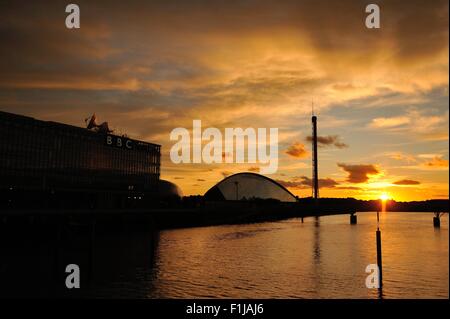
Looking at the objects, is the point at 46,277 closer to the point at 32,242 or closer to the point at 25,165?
the point at 32,242

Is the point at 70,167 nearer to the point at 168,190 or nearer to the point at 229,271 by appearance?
the point at 168,190

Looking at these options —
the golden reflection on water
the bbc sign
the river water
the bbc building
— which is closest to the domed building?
the bbc building

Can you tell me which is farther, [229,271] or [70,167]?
[70,167]

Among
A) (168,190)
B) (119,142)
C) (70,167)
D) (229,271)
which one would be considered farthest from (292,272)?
(168,190)

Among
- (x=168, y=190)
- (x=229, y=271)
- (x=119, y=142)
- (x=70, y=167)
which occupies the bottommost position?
(x=229, y=271)

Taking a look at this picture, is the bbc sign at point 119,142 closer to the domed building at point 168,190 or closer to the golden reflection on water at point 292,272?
the domed building at point 168,190

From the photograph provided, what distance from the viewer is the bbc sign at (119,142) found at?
146637 millimetres

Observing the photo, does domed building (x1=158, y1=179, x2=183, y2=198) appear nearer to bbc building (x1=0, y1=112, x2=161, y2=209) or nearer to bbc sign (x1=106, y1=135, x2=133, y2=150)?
bbc building (x1=0, y1=112, x2=161, y2=209)

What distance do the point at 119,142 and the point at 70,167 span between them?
25219 millimetres

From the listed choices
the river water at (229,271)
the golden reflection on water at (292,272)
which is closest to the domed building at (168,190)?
the river water at (229,271)

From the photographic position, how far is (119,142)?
150875 millimetres

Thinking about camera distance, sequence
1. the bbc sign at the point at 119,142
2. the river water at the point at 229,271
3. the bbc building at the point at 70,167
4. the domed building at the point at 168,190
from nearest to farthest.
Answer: the river water at the point at 229,271, the bbc building at the point at 70,167, the bbc sign at the point at 119,142, the domed building at the point at 168,190

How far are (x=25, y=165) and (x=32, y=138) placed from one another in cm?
782
